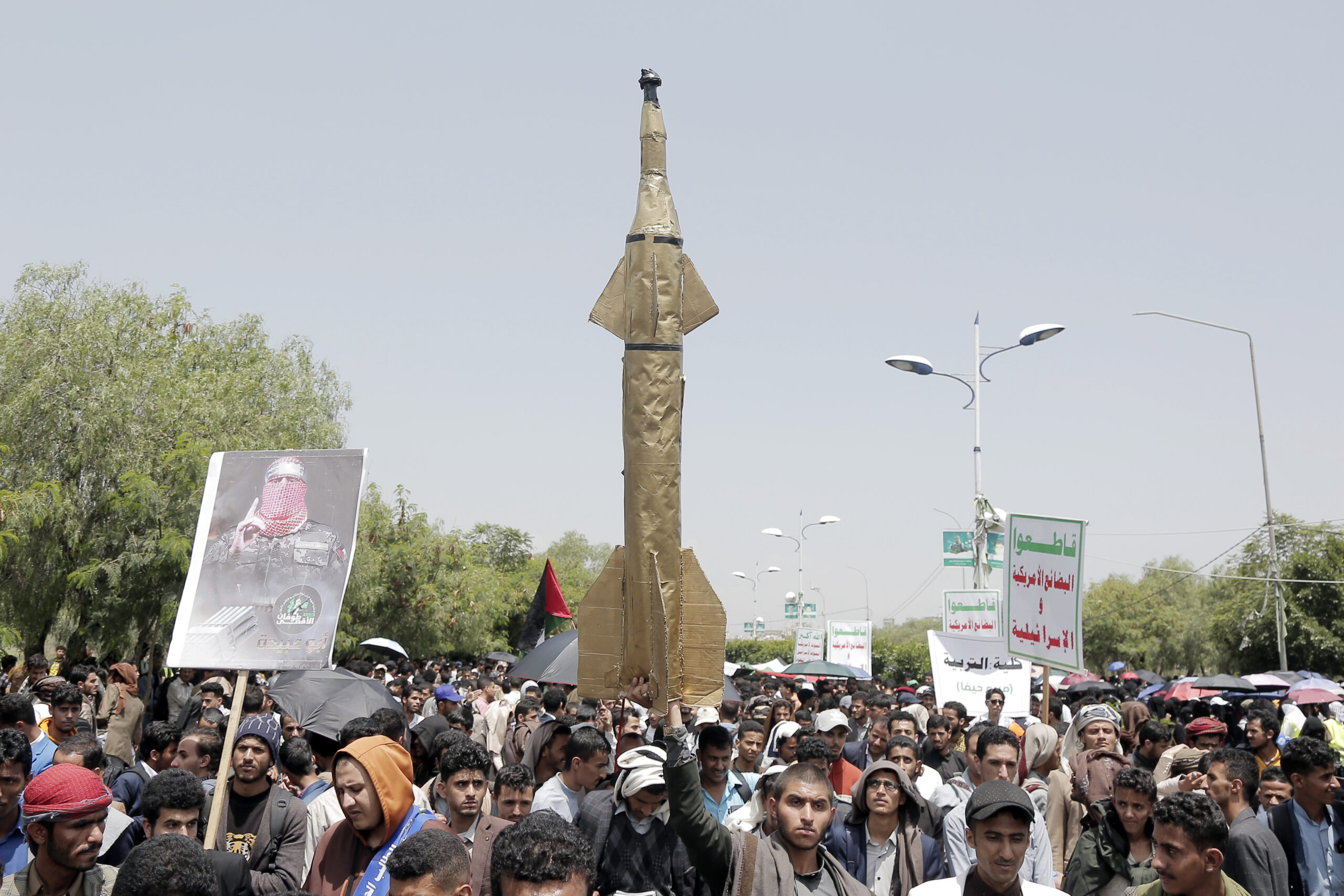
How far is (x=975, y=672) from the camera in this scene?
45.7 feet

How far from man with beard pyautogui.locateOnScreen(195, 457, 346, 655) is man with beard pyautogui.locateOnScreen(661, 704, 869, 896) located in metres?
2.83

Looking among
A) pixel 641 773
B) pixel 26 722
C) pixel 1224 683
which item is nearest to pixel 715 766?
pixel 641 773

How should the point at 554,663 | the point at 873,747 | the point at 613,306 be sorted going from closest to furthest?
the point at 873,747 → the point at 613,306 → the point at 554,663

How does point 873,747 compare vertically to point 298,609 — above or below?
below

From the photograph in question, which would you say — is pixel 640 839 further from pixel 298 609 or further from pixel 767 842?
pixel 298 609

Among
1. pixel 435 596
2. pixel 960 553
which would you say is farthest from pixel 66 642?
pixel 960 553

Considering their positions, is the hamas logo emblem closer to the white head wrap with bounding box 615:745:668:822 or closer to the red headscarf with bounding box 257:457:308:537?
the red headscarf with bounding box 257:457:308:537

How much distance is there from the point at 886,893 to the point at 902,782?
0.56 meters

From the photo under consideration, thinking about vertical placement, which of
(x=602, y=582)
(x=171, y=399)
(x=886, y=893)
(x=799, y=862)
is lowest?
(x=886, y=893)

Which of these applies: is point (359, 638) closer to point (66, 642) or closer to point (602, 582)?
point (66, 642)

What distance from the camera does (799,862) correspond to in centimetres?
455

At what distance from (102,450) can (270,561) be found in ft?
61.6

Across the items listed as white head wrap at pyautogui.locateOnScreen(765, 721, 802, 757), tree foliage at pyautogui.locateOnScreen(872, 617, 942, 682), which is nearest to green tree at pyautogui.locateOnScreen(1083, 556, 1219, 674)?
tree foliage at pyautogui.locateOnScreen(872, 617, 942, 682)

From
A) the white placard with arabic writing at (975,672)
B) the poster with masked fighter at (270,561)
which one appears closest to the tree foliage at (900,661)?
the white placard with arabic writing at (975,672)
